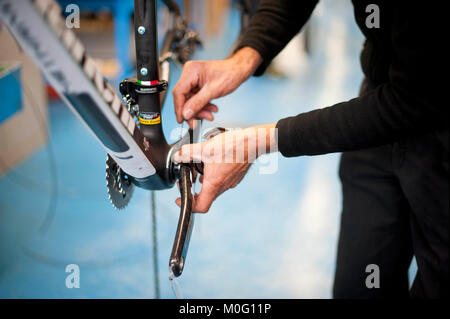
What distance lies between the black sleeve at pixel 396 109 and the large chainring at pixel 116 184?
0.30 m

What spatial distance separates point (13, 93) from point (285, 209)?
1.22 meters

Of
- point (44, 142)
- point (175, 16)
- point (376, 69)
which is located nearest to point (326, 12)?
point (44, 142)

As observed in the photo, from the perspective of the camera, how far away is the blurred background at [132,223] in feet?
4.99

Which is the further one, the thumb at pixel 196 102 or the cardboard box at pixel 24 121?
the cardboard box at pixel 24 121

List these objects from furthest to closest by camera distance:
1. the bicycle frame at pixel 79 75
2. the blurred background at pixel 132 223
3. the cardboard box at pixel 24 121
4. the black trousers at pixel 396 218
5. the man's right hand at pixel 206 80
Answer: the cardboard box at pixel 24 121 < the blurred background at pixel 132 223 < the man's right hand at pixel 206 80 < the black trousers at pixel 396 218 < the bicycle frame at pixel 79 75

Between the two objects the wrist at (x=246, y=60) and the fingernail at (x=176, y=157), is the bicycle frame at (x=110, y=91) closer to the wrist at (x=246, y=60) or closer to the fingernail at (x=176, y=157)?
the fingernail at (x=176, y=157)

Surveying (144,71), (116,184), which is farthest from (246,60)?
(116,184)

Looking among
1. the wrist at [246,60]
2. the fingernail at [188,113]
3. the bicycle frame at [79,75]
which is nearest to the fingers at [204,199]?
the bicycle frame at [79,75]

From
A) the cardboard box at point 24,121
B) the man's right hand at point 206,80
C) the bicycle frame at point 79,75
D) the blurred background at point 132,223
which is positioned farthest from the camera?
the cardboard box at point 24,121

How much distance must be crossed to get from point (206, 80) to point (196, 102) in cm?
6

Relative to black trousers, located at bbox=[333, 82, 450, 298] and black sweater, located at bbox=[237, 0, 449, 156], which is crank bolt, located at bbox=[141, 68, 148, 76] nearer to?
black sweater, located at bbox=[237, 0, 449, 156]

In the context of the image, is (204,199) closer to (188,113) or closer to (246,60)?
(188,113)

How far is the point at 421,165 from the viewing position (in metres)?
0.75

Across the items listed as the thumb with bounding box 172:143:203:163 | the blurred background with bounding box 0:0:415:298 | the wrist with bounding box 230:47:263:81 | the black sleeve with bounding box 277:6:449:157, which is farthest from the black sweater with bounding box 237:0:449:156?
the blurred background with bounding box 0:0:415:298
